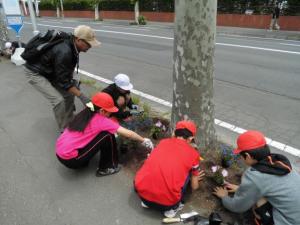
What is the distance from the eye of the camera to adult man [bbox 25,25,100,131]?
3.75 metres

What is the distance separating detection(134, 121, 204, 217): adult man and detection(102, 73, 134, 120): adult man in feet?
4.68

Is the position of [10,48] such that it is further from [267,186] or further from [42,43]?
[267,186]

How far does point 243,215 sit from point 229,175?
21.4 inches

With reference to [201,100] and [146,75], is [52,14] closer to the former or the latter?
[146,75]

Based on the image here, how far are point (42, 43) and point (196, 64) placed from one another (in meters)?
2.12

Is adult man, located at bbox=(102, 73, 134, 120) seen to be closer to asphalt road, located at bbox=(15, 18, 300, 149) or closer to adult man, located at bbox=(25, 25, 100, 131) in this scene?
adult man, located at bbox=(25, 25, 100, 131)

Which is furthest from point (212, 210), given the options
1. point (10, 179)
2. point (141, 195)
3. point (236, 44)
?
point (236, 44)

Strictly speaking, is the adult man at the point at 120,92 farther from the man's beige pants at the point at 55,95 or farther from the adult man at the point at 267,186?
the adult man at the point at 267,186

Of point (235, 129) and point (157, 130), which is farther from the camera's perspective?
point (235, 129)

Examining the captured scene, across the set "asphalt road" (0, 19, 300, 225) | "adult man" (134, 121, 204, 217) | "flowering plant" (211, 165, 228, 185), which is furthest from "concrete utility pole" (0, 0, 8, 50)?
"flowering plant" (211, 165, 228, 185)

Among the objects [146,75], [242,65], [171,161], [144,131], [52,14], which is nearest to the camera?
[171,161]

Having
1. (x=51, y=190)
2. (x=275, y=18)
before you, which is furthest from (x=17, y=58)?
(x=275, y=18)

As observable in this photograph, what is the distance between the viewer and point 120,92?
412 cm

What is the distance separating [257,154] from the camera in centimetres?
240
